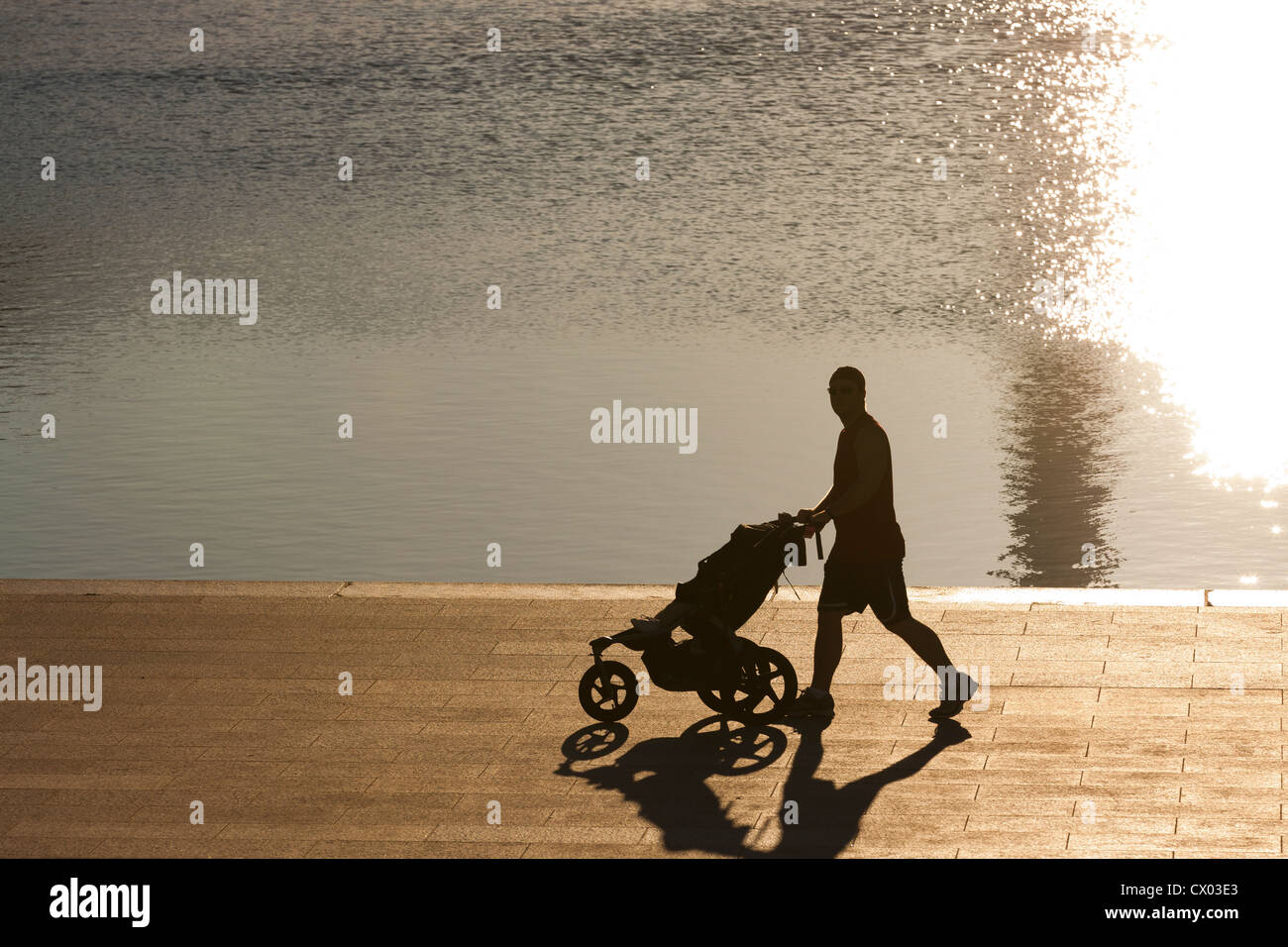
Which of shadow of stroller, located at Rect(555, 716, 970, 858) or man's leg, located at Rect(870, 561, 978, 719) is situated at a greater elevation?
man's leg, located at Rect(870, 561, 978, 719)

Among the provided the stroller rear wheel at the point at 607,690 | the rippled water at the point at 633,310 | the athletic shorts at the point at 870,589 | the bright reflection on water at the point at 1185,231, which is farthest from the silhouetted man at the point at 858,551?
the bright reflection on water at the point at 1185,231

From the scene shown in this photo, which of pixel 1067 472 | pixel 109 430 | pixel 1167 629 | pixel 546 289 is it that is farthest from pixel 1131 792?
pixel 546 289

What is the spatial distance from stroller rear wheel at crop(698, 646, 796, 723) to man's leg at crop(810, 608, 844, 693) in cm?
17

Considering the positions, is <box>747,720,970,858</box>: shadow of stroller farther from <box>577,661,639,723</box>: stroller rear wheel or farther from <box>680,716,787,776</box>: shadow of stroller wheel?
<box>577,661,639,723</box>: stroller rear wheel

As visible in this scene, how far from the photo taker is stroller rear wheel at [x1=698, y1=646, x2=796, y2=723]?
919 centimetres

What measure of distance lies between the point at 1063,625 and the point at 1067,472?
5.53 meters

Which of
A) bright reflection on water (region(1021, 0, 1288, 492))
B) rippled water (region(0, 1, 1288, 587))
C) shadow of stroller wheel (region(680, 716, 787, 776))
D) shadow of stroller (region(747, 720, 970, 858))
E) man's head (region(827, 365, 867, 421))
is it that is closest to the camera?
shadow of stroller (region(747, 720, 970, 858))

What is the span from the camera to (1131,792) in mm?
8195

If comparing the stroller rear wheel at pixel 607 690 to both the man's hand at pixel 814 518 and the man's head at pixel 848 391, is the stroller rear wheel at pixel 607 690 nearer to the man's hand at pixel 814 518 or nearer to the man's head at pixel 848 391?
the man's hand at pixel 814 518

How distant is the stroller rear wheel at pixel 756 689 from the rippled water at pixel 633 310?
451cm

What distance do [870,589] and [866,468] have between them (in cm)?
66

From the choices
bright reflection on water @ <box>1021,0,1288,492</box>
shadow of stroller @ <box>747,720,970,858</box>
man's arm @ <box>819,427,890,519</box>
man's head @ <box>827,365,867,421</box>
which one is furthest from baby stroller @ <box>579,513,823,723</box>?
bright reflection on water @ <box>1021,0,1288,492</box>

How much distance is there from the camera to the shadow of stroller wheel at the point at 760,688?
919 cm

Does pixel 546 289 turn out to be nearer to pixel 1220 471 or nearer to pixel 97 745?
pixel 1220 471
